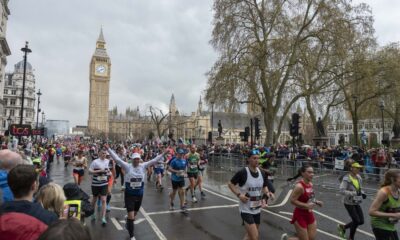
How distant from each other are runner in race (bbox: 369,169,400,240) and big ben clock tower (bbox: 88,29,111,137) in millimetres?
145634

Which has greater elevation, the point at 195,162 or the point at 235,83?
the point at 235,83

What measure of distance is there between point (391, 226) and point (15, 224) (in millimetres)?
4614

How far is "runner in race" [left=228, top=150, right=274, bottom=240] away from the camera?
18.2 feet

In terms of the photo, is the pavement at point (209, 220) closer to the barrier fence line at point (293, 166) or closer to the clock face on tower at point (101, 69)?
the barrier fence line at point (293, 166)

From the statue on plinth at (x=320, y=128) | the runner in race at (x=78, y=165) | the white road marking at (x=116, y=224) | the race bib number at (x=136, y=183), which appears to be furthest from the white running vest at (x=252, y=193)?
the statue on plinth at (x=320, y=128)

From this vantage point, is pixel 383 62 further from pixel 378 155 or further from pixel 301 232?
pixel 301 232

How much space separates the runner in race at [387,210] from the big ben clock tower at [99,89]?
478 ft

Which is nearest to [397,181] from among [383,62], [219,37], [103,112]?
[219,37]

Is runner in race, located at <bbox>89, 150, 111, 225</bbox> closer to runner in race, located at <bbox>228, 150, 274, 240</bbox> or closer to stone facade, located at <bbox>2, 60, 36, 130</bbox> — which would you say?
runner in race, located at <bbox>228, 150, 274, 240</bbox>

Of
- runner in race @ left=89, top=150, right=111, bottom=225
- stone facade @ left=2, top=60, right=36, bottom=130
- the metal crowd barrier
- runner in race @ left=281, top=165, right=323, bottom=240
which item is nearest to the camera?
runner in race @ left=281, top=165, right=323, bottom=240

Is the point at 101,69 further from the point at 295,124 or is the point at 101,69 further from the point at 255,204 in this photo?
the point at 255,204

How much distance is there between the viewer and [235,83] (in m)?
28.4

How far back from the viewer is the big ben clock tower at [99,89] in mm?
145000

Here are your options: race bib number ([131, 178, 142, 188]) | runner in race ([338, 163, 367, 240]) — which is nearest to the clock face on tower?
race bib number ([131, 178, 142, 188])
